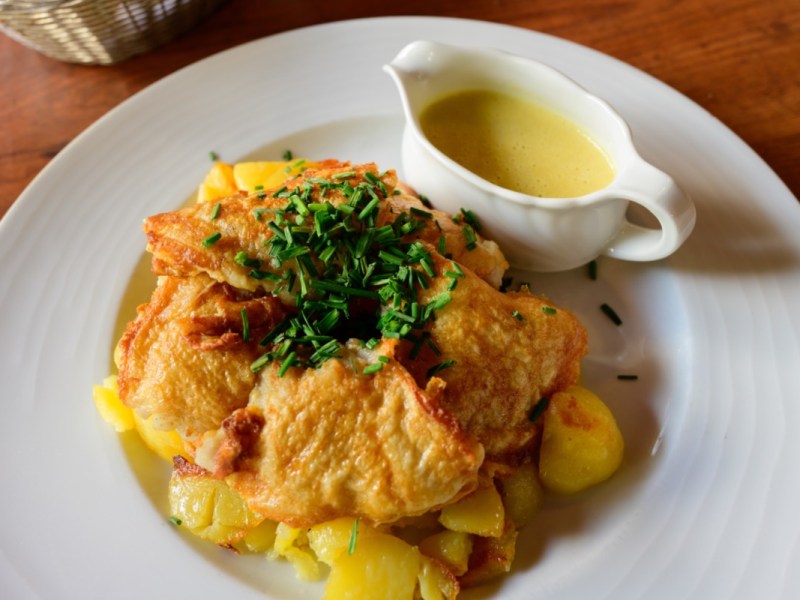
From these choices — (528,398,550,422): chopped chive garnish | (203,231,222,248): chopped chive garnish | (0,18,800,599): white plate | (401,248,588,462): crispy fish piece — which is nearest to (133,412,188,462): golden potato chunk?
(0,18,800,599): white plate

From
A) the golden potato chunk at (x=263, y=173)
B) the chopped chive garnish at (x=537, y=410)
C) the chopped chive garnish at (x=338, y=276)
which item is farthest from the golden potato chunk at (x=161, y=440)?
the chopped chive garnish at (x=537, y=410)

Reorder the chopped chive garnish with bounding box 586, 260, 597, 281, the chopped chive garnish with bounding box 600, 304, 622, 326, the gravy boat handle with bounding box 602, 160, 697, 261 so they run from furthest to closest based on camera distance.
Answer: the chopped chive garnish with bounding box 586, 260, 597, 281 → the chopped chive garnish with bounding box 600, 304, 622, 326 → the gravy boat handle with bounding box 602, 160, 697, 261

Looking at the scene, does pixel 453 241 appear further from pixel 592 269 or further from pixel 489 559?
pixel 489 559

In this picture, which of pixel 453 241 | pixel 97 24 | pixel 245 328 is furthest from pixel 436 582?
pixel 97 24

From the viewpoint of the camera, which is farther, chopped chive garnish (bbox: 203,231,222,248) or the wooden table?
the wooden table

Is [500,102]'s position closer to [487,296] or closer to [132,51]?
[487,296]

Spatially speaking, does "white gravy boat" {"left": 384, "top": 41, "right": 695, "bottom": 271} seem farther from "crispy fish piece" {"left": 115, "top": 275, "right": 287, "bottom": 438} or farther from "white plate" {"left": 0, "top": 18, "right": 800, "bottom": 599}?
"crispy fish piece" {"left": 115, "top": 275, "right": 287, "bottom": 438}
